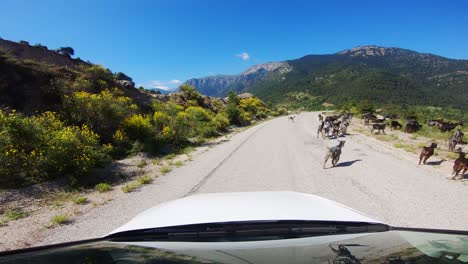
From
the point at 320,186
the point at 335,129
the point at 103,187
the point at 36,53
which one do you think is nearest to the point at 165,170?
the point at 103,187

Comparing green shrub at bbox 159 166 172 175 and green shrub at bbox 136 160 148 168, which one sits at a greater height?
green shrub at bbox 136 160 148 168

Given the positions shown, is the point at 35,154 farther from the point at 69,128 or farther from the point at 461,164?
the point at 461,164

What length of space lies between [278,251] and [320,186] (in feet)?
24.2

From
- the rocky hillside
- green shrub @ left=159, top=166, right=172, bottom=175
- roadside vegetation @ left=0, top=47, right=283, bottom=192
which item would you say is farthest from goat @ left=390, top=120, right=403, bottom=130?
the rocky hillside

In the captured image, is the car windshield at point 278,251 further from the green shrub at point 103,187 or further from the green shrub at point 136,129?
the green shrub at point 136,129

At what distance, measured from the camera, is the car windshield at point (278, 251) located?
2.20 meters

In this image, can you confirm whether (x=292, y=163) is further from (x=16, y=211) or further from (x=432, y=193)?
(x=16, y=211)

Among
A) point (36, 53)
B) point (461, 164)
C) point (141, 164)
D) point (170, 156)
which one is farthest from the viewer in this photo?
point (36, 53)

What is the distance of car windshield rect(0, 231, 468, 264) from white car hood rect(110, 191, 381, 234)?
23 cm

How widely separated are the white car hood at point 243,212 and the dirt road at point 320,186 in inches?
137

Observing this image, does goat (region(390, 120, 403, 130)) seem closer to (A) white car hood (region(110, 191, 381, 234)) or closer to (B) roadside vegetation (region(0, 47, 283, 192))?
(B) roadside vegetation (region(0, 47, 283, 192))

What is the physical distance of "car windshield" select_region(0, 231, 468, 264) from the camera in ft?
7.22

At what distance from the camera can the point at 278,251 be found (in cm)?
237

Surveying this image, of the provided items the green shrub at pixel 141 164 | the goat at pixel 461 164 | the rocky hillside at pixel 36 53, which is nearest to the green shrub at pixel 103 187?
the green shrub at pixel 141 164
